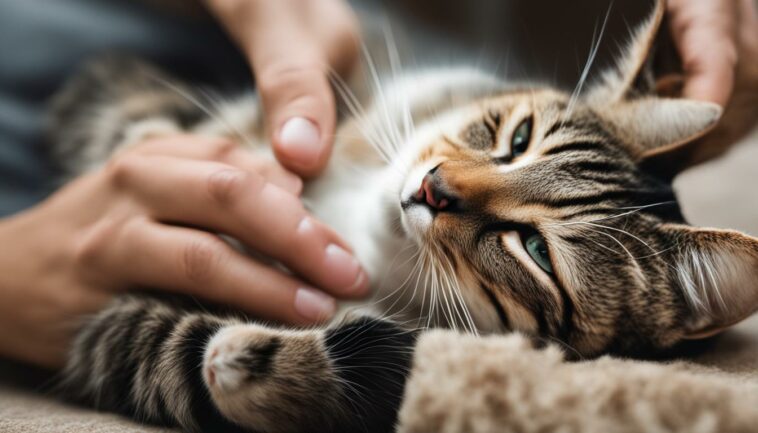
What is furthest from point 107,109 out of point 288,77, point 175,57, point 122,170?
point 288,77

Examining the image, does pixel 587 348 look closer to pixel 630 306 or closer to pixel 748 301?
pixel 630 306

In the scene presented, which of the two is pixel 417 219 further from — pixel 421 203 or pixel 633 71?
pixel 633 71

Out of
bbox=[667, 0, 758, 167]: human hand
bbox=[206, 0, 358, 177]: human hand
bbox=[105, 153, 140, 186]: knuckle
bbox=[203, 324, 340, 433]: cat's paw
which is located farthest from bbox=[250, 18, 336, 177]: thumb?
bbox=[667, 0, 758, 167]: human hand

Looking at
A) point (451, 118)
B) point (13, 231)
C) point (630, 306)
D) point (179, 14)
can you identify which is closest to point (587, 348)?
point (630, 306)

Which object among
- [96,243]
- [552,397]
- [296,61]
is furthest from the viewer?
A: [296,61]

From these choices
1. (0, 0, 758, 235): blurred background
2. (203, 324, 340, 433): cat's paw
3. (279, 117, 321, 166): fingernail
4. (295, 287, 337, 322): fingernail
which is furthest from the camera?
(0, 0, 758, 235): blurred background

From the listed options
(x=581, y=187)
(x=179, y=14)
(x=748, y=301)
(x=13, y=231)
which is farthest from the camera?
(x=179, y=14)

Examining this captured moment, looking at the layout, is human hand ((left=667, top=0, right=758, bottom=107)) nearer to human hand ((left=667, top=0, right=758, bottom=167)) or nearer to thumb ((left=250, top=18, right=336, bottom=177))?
human hand ((left=667, top=0, right=758, bottom=167))
